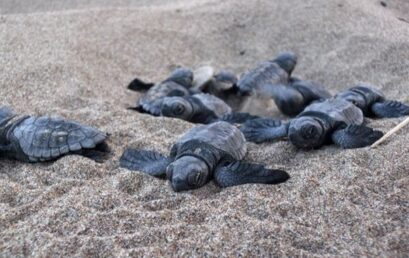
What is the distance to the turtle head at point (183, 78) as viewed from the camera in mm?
4227

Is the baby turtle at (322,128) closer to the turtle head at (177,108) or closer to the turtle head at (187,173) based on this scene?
the turtle head at (177,108)

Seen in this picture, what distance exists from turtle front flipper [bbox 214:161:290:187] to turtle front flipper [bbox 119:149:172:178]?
0.28m

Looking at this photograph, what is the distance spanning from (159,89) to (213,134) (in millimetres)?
1356

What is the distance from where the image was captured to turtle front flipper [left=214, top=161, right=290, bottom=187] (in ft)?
8.32

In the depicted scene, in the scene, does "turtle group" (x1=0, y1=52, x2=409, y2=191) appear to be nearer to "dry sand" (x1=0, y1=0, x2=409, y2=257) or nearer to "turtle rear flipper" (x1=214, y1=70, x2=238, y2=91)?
"dry sand" (x1=0, y1=0, x2=409, y2=257)

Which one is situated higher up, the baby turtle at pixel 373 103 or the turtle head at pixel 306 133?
the turtle head at pixel 306 133

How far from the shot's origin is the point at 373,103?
12.0 feet

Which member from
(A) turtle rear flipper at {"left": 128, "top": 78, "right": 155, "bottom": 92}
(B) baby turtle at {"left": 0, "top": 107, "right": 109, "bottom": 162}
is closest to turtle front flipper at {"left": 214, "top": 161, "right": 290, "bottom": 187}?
(B) baby turtle at {"left": 0, "top": 107, "right": 109, "bottom": 162}

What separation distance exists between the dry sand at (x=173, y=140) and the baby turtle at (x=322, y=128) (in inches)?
3.1

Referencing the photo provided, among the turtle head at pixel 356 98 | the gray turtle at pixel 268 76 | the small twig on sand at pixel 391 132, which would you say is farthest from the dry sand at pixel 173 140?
the gray turtle at pixel 268 76

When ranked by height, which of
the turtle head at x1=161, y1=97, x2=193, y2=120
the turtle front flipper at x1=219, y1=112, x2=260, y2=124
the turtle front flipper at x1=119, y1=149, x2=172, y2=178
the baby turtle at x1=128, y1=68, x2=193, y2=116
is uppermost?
the turtle front flipper at x1=119, y1=149, x2=172, y2=178

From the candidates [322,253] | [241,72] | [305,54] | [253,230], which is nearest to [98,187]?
[253,230]

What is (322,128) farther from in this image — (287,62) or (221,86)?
(287,62)

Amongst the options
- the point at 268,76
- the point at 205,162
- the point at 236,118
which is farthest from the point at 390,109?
the point at 205,162
